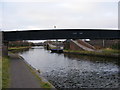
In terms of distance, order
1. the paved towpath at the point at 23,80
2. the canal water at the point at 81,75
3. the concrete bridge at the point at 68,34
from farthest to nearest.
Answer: the concrete bridge at the point at 68,34
the canal water at the point at 81,75
the paved towpath at the point at 23,80

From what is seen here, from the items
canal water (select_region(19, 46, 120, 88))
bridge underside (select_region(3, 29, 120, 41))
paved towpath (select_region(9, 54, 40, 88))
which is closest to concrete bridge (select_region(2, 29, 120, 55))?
bridge underside (select_region(3, 29, 120, 41))

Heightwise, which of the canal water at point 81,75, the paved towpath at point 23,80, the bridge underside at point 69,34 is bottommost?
the canal water at point 81,75

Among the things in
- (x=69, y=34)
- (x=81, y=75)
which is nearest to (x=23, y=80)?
(x=81, y=75)

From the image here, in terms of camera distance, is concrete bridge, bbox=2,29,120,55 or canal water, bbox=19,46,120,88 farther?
concrete bridge, bbox=2,29,120,55

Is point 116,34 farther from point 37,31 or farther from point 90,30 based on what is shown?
point 37,31

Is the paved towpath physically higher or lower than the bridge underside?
lower

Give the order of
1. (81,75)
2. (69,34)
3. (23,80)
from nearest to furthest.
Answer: (23,80), (81,75), (69,34)

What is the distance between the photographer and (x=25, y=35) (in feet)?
116

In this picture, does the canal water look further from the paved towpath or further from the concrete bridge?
the concrete bridge

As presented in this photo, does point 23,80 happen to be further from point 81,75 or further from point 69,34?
point 69,34

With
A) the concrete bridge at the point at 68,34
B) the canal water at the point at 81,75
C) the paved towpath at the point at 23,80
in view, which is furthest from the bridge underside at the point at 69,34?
the paved towpath at the point at 23,80

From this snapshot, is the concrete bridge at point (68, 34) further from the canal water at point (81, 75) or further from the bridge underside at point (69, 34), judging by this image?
the canal water at point (81, 75)

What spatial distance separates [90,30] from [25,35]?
466 inches

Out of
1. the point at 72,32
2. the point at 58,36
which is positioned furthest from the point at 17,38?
the point at 72,32
